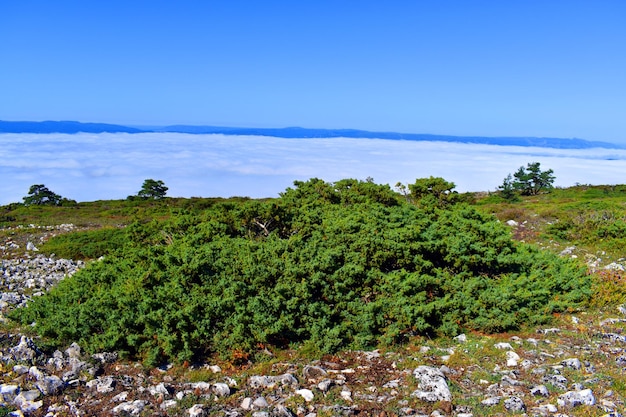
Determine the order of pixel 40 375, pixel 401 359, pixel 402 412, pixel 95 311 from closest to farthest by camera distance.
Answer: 1. pixel 402 412
2. pixel 40 375
3. pixel 401 359
4. pixel 95 311

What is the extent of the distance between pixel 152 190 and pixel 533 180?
41.6 meters

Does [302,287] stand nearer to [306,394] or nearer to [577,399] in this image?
[306,394]

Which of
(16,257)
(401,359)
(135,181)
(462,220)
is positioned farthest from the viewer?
(135,181)

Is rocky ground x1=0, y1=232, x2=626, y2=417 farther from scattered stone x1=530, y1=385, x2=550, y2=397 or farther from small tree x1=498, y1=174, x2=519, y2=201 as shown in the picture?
small tree x1=498, y1=174, x2=519, y2=201

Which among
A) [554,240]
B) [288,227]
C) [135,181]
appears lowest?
[135,181]

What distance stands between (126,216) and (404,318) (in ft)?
98.8

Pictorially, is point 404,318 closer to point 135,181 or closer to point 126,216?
point 126,216

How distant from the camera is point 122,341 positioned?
22.1ft

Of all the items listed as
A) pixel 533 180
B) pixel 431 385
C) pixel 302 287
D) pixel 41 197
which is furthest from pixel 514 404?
pixel 41 197

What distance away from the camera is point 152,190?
5422 centimetres

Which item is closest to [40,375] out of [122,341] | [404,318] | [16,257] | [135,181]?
[122,341]

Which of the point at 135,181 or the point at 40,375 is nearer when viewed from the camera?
the point at 40,375

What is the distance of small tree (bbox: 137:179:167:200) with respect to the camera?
177 feet

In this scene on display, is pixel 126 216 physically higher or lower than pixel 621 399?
lower
